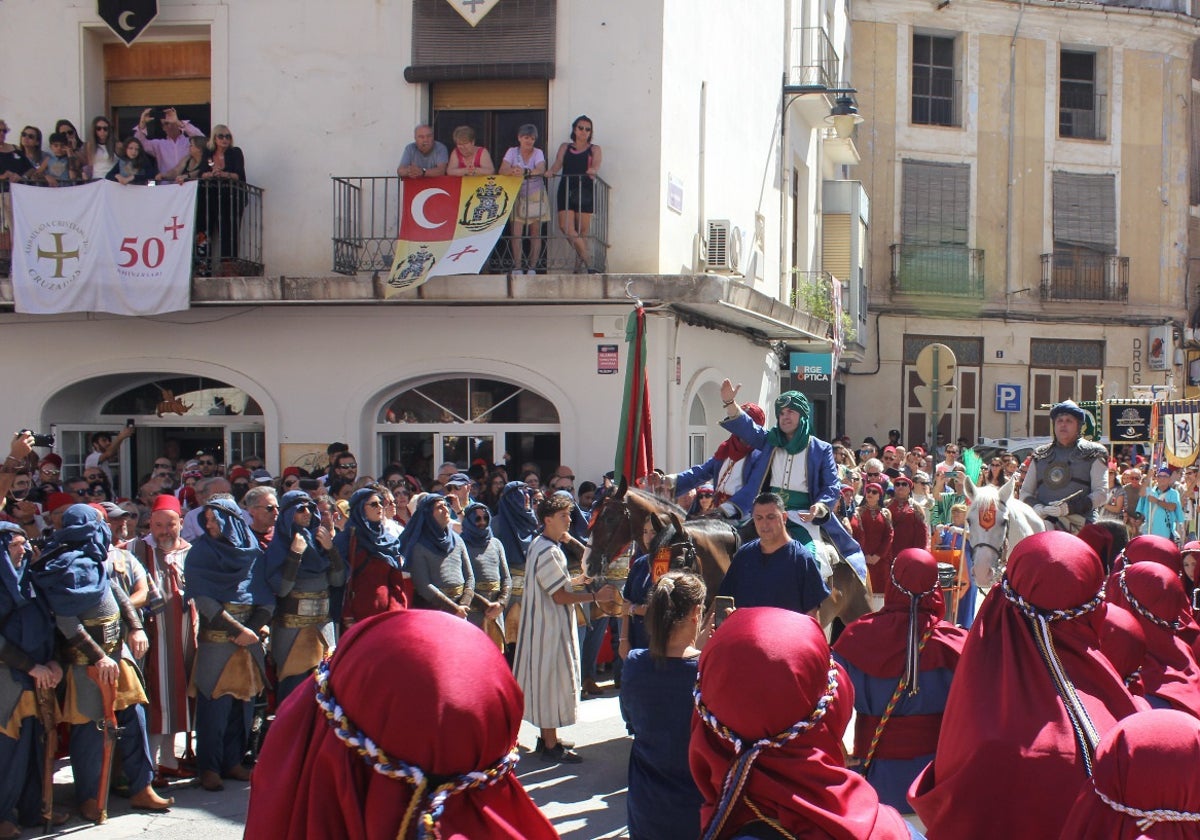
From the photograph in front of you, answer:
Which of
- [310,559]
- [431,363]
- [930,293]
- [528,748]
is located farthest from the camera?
[930,293]

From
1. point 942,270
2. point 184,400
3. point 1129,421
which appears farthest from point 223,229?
point 942,270

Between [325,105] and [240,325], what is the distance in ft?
9.33

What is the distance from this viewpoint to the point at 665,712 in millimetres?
4430

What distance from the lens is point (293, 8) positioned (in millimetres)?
15227

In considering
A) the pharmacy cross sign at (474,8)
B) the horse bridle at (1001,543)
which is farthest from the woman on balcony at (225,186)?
the horse bridle at (1001,543)

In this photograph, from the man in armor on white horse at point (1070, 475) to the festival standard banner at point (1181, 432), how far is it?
597 centimetres

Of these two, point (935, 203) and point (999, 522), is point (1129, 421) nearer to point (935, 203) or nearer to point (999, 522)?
point (935, 203)

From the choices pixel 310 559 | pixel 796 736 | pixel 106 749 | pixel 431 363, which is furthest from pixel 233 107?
pixel 796 736

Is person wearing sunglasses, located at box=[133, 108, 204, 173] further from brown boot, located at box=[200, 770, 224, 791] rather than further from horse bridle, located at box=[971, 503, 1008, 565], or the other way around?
horse bridle, located at box=[971, 503, 1008, 565]

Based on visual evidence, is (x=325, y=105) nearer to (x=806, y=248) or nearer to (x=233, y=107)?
(x=233, y=107)

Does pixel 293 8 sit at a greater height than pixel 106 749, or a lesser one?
greater

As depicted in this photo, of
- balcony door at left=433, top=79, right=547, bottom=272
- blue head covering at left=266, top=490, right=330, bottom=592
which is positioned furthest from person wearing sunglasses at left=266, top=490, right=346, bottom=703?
balcony door at left=433, top=79, right=547, bottom=272

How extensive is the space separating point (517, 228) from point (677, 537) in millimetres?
7415

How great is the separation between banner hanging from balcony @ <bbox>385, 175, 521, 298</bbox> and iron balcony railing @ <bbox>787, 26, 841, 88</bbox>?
8.40 metres
